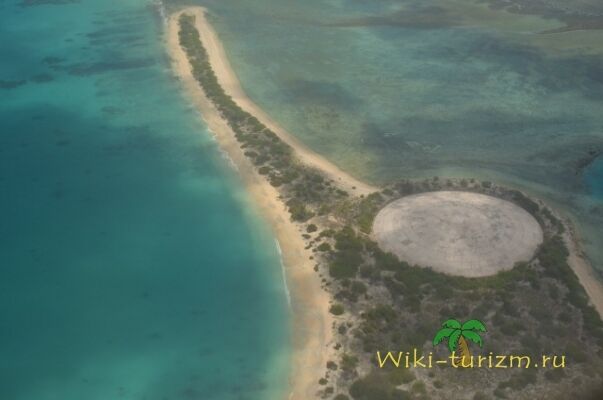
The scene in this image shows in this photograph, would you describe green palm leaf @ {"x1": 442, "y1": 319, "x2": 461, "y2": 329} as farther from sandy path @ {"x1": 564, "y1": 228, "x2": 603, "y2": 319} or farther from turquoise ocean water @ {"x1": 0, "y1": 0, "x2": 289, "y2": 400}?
turquoise ocean water @ {"x1": 0, "y1": 0, "x2": 289, "y2": 400}

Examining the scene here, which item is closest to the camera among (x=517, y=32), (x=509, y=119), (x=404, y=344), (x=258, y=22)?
(x=404, y=344)

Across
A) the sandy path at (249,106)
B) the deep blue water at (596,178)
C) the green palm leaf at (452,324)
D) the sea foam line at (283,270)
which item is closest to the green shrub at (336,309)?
the sea foam line at (283,270)

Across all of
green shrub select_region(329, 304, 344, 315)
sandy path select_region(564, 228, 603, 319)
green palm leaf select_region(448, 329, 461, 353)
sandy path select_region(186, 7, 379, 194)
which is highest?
sandy path select_region(186, 7, 379, 194)

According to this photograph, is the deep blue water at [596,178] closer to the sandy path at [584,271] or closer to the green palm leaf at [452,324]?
the sandy path at [584,271]

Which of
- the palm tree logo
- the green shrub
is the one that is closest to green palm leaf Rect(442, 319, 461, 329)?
the palm tree logo

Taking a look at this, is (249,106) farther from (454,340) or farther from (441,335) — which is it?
(454,340)

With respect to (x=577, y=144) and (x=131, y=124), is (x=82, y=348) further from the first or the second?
(x=577, y=144)

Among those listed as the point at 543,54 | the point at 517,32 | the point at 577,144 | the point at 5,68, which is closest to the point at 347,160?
the point at 577,144

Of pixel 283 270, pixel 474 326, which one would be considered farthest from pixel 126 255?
pixel 474 326
